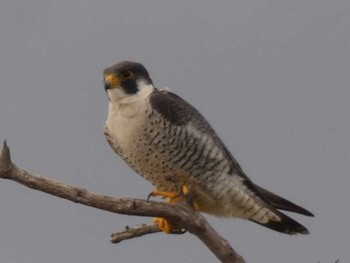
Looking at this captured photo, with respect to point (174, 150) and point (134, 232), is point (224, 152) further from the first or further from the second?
point (134, 232)

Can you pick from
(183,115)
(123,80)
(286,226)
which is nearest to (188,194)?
(183,115)

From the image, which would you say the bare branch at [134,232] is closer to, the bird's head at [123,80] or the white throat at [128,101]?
the white throat at [128,101]

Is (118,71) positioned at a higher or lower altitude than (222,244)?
higher

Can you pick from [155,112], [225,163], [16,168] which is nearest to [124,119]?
[155,112]

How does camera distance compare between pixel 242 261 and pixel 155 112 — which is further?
pixel 155 112

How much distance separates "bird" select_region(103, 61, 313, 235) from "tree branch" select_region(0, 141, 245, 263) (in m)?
0.42

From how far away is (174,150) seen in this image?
8.52 metres

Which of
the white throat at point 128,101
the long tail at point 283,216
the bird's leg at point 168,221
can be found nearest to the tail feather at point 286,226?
the long tail at point 283,216

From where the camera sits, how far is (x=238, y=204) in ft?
29.5

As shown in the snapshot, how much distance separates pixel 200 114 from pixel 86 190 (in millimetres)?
2001

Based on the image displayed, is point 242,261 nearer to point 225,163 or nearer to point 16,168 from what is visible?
point 225,163

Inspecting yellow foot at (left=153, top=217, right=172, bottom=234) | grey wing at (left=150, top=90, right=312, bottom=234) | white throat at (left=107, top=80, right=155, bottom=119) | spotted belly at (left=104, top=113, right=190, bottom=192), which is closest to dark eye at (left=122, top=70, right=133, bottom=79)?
white throat at (left=107, top=80, right=155, bottom=119)

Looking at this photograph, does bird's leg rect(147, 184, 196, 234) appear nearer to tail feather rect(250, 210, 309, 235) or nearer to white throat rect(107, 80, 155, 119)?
white throat rect(107, 80, 155, 119)

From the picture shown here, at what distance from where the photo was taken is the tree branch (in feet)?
23.7
